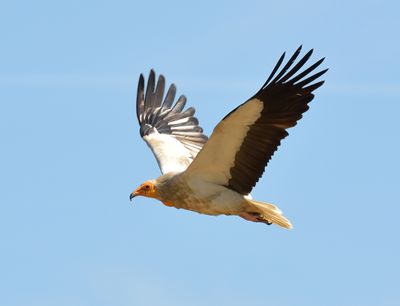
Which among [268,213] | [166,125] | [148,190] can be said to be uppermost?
[166,125]

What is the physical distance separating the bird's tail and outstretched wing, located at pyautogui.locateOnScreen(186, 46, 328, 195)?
0.50m

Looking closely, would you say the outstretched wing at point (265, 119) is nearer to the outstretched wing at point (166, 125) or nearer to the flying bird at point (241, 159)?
the flying bird at point (241, 159)

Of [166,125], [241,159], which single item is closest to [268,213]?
[241,159]

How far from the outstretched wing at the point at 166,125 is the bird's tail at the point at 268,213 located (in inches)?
73.9

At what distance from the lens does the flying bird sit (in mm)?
13219

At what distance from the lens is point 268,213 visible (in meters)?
14.0

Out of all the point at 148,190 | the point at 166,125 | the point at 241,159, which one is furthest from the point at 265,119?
the point at 166,125

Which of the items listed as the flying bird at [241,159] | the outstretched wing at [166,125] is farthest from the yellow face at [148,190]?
the outstretched wing at [166,125]

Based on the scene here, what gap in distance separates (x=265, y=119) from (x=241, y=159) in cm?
67

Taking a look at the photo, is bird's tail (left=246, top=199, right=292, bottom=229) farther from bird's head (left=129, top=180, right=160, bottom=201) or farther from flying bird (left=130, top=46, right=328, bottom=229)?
bird's head (left=129, top=180, right=160, bottom=201)

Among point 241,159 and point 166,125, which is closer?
point 241,159

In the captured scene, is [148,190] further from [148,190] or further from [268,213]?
[268,213]

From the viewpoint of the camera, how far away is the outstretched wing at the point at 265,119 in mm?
13180

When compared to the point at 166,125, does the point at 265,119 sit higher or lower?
lower
